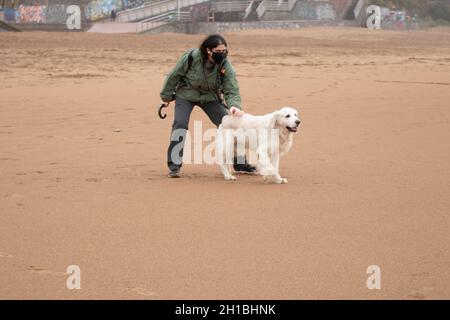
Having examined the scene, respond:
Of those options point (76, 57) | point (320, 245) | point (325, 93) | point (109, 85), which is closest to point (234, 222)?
point (320, 245)

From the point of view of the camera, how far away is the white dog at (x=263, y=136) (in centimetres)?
937

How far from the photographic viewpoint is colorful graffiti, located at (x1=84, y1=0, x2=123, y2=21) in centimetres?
4719

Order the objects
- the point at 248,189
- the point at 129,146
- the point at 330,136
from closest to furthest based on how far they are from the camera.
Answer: the point at 248,189, the point at 129,146, the point at 330,136

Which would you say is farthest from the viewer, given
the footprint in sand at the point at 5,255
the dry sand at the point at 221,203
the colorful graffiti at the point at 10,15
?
the colorful graffiti at the point at 10,15

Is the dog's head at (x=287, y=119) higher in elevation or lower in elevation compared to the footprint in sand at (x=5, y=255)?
higher

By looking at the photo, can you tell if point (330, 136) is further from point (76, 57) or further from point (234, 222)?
point (76, 57)

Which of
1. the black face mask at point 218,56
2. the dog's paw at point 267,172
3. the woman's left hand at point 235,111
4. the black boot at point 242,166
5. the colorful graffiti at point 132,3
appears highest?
the colorful graffiti at point 132,3

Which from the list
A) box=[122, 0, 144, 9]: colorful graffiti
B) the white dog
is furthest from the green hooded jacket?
box=[122, 0, 144, 9]: colorful graffiti

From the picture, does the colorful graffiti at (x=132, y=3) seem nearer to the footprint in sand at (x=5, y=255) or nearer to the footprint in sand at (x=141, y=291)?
the footprint in sand at (x=5, y=255)

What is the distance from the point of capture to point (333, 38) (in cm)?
4375

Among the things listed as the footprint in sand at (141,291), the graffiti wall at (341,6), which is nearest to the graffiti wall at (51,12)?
the graffiti wall at (341,6)

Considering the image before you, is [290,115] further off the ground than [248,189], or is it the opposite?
[290,115]

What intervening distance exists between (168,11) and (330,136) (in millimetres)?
37463

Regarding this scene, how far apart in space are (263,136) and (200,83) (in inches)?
35.2
